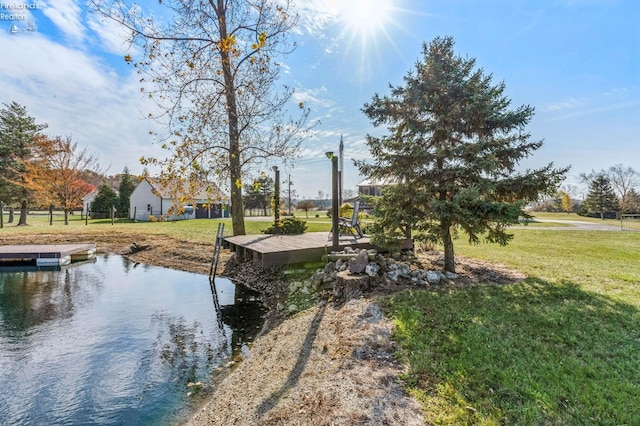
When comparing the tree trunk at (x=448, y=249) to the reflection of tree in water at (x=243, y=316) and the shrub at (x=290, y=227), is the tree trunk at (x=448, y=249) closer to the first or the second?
the reflection of tree in water at (x=243, y=316)

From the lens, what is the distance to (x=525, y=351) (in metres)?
3.26

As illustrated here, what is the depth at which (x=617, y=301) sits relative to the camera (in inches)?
180

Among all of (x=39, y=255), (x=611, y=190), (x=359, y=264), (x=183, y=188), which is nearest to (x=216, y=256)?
(x=183, y=188)

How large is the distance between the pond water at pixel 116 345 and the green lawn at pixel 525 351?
267 cm

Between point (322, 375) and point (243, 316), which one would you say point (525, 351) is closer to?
point (322, 375)

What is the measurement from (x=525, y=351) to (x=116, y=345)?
5.78 meters

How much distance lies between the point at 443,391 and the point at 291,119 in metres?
7.22

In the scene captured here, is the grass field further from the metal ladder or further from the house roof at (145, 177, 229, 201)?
the metal ladder

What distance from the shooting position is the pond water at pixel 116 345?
3.49 m

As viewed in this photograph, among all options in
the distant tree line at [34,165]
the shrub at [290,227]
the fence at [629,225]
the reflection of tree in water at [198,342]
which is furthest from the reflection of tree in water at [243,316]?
the fence at [629,225]

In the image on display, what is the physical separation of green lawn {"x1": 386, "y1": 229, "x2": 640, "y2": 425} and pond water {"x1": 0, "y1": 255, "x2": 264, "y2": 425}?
2.67 m

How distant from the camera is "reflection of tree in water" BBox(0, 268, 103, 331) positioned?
6.22 meters

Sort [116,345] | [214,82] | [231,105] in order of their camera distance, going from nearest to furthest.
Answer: [116,345]
[231,105]
[214,82]

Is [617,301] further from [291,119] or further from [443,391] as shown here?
[291,119]
